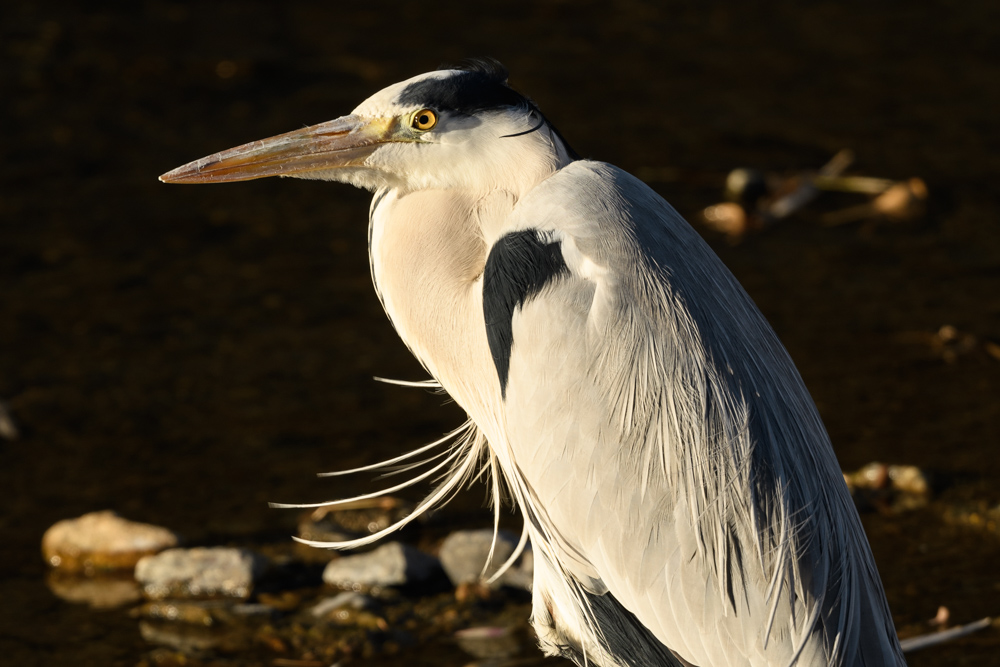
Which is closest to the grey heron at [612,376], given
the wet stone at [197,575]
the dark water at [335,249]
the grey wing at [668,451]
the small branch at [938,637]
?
the grey wing at [668,451]

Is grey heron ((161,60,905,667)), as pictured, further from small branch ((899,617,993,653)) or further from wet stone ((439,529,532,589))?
wet stone ((439,529,532,589))

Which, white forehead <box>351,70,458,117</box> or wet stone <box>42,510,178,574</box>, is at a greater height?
white forehead <box>351,70,458,117</box>

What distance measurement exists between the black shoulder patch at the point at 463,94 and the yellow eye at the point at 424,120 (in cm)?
2

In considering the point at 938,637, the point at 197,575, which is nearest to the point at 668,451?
the point at 938,637

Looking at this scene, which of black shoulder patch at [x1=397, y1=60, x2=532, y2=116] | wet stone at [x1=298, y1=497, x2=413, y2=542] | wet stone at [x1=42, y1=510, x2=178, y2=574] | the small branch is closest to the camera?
black shoulder patch at [x1=397, y1=60, x2=532, y2=116]

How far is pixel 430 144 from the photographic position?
8.04 ft

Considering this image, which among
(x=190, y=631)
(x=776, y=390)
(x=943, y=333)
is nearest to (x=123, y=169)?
(x=190, y=631)

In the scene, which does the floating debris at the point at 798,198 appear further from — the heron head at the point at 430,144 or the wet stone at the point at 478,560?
the heron head at the point at 430,144

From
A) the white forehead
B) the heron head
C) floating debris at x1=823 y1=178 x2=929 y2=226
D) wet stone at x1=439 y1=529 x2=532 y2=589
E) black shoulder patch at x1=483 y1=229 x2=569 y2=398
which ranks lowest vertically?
wet stone at x1=439 y1=529 x2=532 y2=589

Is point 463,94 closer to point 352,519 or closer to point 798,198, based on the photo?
point 352,519

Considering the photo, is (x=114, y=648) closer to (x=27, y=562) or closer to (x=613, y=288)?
(x=27, y=562)

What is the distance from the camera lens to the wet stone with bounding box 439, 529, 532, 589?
11.2 ft

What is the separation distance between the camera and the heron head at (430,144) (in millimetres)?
2424

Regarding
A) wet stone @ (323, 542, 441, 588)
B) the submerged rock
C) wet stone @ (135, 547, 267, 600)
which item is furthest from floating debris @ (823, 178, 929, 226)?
the submerged rock
